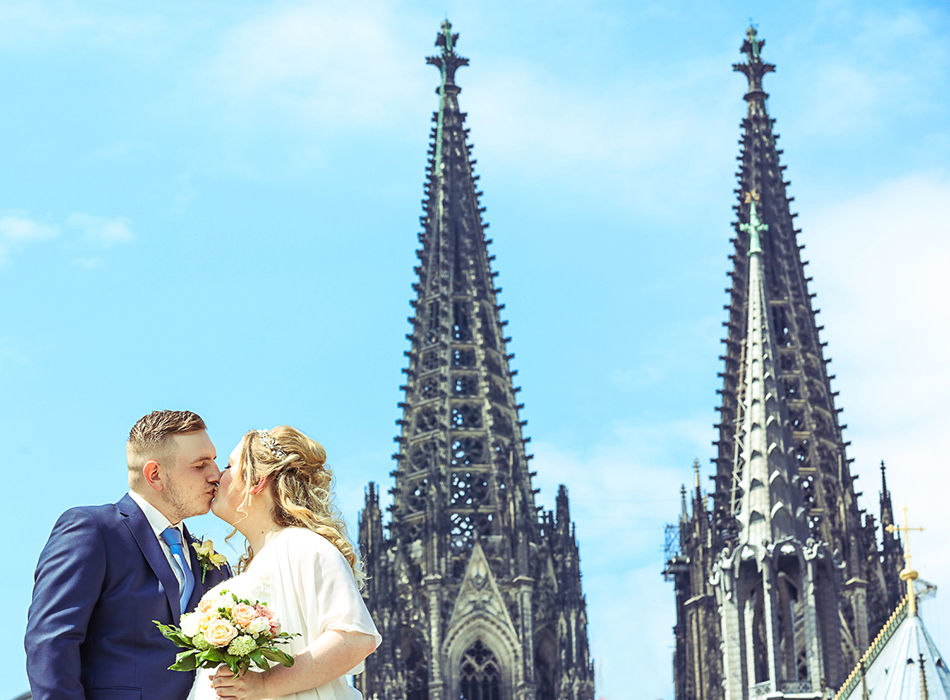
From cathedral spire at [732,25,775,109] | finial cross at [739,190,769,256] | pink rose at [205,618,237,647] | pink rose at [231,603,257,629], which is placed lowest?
pink rose at [205,618,237,647]

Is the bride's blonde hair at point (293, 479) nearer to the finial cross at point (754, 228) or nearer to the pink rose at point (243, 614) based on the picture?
the pink rose at point (243, 614)

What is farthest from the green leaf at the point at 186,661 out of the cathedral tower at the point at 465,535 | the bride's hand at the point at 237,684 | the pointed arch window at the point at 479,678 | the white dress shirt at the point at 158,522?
the pointed arch window at the point at 479,678

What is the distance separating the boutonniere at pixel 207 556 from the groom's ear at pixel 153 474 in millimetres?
543

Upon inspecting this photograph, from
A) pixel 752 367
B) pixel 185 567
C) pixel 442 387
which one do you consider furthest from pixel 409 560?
pixel 185 567

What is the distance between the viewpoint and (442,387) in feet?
276

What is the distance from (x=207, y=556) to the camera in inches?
420

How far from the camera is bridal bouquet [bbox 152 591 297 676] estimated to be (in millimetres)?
9328

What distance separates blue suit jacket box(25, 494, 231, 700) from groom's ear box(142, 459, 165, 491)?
19cm

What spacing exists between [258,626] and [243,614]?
3.7 inches

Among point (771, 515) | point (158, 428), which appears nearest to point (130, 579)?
point (158, 428)

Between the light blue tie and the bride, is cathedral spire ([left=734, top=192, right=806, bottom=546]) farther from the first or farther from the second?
the bride

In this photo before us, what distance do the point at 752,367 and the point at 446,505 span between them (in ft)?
47.6

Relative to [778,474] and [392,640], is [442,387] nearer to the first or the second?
[392,640]

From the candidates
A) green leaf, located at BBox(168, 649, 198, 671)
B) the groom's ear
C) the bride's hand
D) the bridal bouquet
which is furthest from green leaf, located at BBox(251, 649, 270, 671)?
the groom's ear
